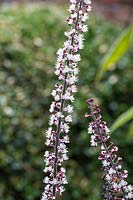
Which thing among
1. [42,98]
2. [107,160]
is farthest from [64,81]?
[42,98]

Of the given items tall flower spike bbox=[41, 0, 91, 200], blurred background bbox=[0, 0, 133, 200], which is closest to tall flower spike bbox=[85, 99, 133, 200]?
tall flower spike bbox=[41, 0, 91, 200]

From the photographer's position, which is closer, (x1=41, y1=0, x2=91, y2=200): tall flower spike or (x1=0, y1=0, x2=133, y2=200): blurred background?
(x1=41, y1=0, x2=91, y2=200): tall flower spike

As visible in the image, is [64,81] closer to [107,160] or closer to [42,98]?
[107,160]

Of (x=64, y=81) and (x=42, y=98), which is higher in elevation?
(x=42, y=98)

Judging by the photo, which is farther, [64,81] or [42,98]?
[42,98]

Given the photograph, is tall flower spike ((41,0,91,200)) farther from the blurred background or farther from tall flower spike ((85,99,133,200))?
the blurred background

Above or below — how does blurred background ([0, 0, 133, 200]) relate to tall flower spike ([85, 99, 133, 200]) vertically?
above

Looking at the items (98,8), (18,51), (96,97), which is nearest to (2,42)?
(18,51)

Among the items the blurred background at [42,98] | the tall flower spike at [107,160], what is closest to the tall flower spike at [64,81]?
the tall flower spike at [107,160]

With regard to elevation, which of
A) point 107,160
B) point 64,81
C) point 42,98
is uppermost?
point 42,98

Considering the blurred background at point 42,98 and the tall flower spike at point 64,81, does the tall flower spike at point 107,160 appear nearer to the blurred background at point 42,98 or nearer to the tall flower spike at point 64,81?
the tall flower spike at point 64,81
